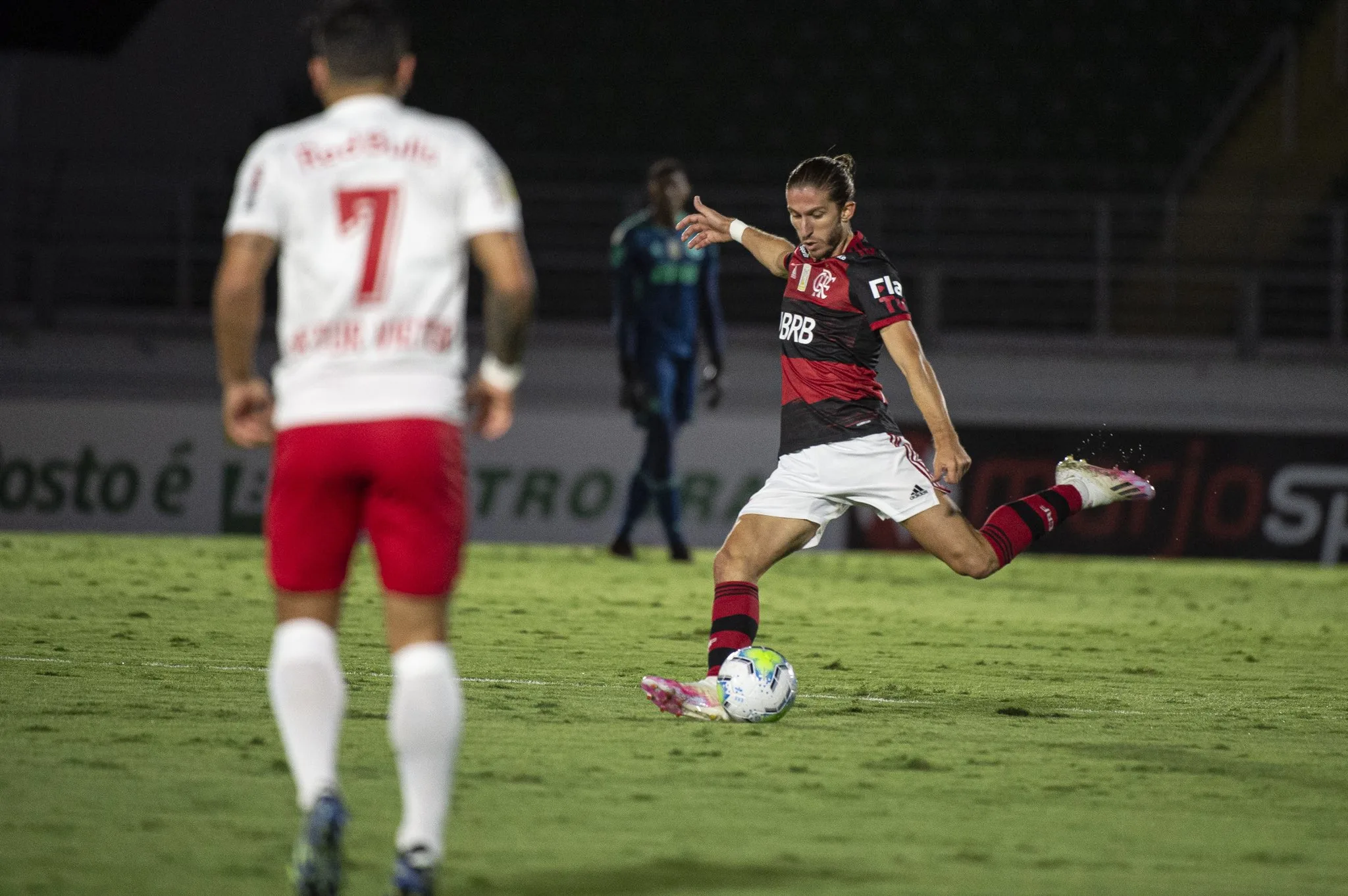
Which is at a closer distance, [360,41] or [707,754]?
[360,41]

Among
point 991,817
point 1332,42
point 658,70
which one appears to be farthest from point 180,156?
point 991,817

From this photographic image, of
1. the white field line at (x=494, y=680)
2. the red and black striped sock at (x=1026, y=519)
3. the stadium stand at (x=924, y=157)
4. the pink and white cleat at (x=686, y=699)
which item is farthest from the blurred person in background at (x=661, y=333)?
the pink and white cleat at (x=686, y=699)

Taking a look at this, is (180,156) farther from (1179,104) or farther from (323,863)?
(323,863)

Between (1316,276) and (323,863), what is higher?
(1316,276)

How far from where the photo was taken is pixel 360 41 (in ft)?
12.8

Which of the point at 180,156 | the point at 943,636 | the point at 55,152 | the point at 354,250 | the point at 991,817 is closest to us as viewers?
the point at 354,250

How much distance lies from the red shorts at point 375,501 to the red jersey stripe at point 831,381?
2990 millimetres

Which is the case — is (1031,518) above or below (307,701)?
above

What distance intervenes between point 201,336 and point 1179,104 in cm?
1120

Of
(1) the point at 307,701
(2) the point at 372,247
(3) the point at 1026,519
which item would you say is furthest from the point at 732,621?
(2) the point at 372,247

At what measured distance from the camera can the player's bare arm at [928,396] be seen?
629cm

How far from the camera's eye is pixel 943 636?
945 cm

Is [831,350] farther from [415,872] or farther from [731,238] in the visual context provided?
[415,872]

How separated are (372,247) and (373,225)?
46 mm
